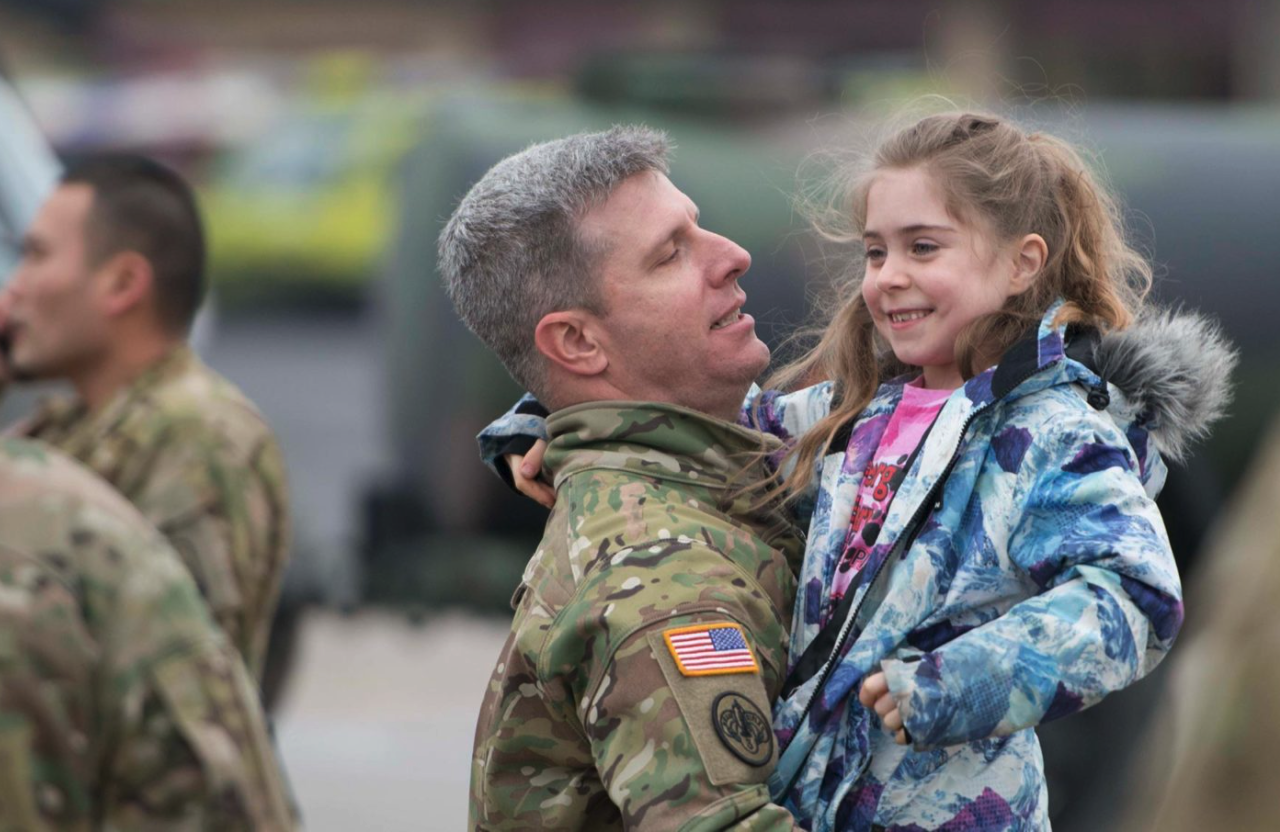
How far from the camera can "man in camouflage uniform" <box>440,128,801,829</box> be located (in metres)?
2.10

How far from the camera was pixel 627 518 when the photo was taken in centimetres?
229

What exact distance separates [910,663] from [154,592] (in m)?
0.84

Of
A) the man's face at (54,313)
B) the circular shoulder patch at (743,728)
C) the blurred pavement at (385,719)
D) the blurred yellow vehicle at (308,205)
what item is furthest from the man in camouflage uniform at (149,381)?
the blurred yellow vehicle at (308,205)

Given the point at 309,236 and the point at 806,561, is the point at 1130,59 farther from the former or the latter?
the point at 806,561

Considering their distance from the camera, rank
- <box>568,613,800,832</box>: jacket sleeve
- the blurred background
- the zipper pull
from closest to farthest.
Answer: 1. <box>568,613,800,832</box>: jacket sleeve
2. the zipper pull
3. the blurred background

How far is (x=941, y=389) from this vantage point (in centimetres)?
233

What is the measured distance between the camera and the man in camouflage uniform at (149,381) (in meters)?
3.56

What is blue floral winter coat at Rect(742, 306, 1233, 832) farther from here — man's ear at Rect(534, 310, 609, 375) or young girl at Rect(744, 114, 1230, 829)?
man's ear at Rect(534, 310, 609, 375)

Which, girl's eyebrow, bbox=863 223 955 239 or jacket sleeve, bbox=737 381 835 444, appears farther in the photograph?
jacket sleeve, bbox=737 381 835 444

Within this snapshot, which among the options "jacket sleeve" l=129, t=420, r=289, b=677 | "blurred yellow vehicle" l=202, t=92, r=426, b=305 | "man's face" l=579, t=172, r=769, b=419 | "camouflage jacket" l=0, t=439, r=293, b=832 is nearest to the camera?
"camouflage jacket" l=0, t=439, r=293, b=832

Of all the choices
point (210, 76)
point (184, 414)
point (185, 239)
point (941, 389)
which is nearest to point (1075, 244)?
point (941, 389)

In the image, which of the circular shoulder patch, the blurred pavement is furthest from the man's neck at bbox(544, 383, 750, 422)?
the blurred pavement

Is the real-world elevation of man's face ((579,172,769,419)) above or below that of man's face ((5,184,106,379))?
above

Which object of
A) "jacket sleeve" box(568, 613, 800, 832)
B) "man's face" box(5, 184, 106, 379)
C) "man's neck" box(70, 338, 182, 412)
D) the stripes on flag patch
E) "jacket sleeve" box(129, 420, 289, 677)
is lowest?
"jacket sleeve" box(129, 420, 289, 677)
